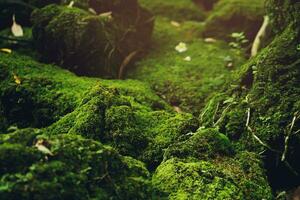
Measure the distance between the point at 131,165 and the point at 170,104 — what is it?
2.13 meters

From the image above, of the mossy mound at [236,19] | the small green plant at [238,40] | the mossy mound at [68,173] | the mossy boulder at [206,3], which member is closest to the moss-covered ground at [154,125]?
the mossy mound at [68,173]

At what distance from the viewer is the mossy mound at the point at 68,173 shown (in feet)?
8.09

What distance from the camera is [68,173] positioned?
2617 millimetres

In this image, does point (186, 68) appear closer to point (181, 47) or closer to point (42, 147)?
point (181, 47)

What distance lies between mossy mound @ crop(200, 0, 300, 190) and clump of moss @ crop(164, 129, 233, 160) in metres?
0.42

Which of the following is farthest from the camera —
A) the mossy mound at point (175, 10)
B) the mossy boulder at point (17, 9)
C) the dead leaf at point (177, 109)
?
the mossy mound at point (175, 10)

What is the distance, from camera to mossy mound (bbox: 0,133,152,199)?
2.46 metres

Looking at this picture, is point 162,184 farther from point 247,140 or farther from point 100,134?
point 247,140

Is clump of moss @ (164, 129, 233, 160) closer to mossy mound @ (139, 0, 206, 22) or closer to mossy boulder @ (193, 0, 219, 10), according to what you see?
mossy mound @ (139, 0, 206, 22)

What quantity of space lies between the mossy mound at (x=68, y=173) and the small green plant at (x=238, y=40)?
3.37m

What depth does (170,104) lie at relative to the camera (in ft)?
16.8

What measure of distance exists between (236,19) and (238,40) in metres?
0.52

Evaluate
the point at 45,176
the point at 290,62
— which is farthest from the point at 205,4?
the point at 45,176

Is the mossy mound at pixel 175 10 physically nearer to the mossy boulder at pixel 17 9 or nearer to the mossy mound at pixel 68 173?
the mossy boulder at pixel 17 9
